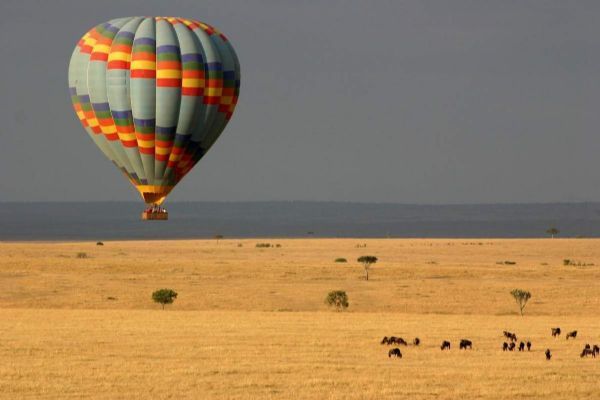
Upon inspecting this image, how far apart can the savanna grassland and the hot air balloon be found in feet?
25.0

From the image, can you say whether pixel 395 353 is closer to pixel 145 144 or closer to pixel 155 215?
pixel 155 215

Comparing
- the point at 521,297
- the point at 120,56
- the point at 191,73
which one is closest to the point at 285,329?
the point at 191,73

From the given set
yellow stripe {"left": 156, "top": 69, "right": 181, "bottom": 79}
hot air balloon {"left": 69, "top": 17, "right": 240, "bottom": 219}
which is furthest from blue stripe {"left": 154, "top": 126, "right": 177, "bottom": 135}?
yellow stripe {"left": 156, "top": 69, "right": 181, "bottom": 79}

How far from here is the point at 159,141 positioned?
191ft

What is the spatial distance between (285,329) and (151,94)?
13751mm

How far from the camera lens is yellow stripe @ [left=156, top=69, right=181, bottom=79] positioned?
190ft

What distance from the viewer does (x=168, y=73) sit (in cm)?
5806

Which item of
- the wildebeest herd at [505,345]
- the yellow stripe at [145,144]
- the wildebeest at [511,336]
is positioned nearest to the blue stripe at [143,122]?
the yellow stripe at [145,144]

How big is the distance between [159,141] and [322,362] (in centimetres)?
2072

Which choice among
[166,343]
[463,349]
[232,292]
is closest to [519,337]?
[463,349]

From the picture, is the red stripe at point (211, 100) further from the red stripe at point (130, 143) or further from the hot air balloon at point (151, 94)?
the red stripe at point (130, 143)

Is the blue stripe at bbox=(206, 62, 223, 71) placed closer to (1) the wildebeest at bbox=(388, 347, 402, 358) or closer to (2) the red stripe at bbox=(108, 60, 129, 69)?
(2) the red stripe at bbox=(108, 60, 129, 69)

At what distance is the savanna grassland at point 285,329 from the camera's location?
35.7 meters

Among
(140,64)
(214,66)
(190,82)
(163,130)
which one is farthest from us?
(214,66)
